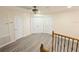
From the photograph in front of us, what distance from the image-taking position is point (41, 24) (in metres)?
10.7

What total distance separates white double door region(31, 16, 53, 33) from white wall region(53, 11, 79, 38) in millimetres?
1223

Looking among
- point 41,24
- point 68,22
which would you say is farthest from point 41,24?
point 68,22

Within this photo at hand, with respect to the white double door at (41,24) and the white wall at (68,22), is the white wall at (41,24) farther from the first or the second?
the white wall at (68,22)

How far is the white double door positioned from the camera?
10312 mm

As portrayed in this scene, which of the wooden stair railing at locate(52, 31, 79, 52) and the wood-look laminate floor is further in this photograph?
the wood-look laminate floor

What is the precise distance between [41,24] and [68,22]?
12.8 ft

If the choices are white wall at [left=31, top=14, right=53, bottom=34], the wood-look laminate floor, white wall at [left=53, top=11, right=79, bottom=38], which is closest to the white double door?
white wall at [left=31, top=14, right=53, bottom=34]

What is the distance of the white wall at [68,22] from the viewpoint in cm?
652

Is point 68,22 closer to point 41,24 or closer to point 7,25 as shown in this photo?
point 41,24

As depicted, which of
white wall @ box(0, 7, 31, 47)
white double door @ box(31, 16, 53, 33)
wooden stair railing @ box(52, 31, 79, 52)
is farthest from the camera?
white double door @ box(31, 16, 53, 33)

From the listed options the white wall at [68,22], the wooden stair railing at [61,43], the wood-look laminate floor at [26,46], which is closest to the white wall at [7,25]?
the wood-look laminate floor at [26,46]

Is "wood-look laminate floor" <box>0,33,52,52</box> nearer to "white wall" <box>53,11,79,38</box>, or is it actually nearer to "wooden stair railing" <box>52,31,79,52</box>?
"wooden stair railing" <box>52,31,79,52</box>
